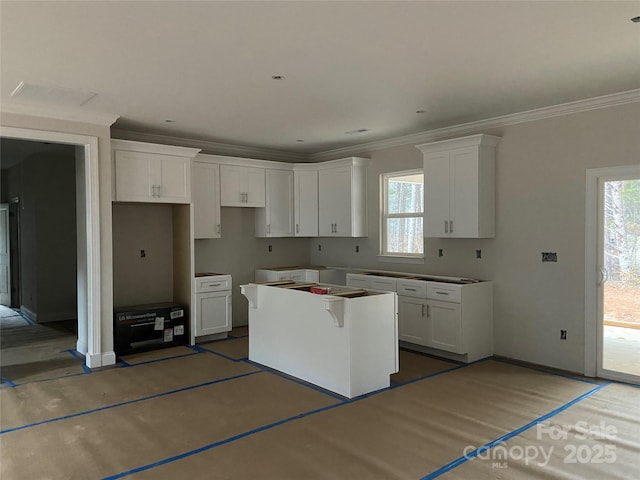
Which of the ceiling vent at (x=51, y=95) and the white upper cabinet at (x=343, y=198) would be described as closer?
the ceiling vent at (x=51, y=95)

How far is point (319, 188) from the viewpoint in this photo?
7.35 meters

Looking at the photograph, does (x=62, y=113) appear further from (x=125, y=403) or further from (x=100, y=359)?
(x=125, y=403)

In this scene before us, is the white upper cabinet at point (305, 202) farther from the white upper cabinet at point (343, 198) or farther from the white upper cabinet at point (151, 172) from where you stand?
the white upper cabinet at point (151, 172)

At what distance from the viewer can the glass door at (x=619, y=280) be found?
4465 mm

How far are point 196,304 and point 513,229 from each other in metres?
3.94

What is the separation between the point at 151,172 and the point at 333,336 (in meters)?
3.06

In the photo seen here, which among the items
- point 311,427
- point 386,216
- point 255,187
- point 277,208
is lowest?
point 311,427

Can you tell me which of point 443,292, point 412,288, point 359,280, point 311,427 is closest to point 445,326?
point 443,292

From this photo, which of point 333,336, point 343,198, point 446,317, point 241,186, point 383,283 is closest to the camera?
point 333,336

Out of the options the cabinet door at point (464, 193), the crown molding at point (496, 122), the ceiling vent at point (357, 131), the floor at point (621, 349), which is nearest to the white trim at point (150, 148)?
the ceiling vent at point (357, 131)

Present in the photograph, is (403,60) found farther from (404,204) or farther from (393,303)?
(404,204)

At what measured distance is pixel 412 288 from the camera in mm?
5730

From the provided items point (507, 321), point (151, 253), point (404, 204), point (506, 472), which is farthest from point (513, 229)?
point (151, 253)

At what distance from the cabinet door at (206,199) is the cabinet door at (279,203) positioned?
892 mm
